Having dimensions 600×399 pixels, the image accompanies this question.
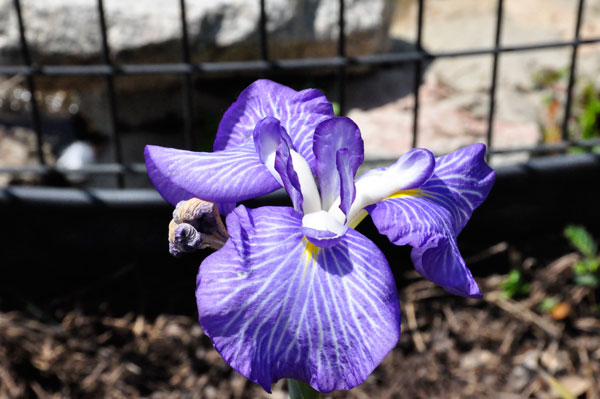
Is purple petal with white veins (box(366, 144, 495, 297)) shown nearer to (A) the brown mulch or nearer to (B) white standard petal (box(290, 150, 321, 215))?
(B) white standard petal (box(290, 150, 321, 215))

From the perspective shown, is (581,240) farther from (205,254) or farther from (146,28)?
(146,28)

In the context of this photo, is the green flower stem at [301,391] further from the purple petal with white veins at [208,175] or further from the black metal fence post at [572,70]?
the black metal fence post at [572,70]

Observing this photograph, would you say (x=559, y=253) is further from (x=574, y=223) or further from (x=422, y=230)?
(x=422, y=230)

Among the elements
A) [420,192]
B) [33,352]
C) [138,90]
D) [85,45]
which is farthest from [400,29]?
[420,192]

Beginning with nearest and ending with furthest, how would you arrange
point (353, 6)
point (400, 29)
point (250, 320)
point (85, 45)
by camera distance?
point (250, 320)
point (85, 45)
point (353, 6)
point (400, 29)

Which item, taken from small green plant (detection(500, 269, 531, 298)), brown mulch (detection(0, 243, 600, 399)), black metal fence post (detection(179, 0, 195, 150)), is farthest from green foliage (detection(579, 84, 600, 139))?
black metal fence post (detection(179, 0, 195, 150))

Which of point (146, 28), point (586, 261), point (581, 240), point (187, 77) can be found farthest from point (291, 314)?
point (146, 28)
